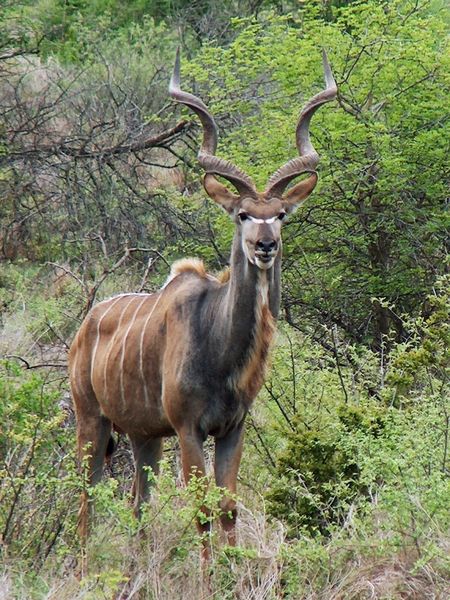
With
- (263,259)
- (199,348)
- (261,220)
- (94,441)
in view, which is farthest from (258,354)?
(94,441)

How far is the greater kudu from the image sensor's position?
16.3ft

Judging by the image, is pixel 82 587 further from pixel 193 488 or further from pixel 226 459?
pixel 226 459

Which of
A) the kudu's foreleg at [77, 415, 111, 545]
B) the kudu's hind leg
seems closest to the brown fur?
the kudu's hind leg

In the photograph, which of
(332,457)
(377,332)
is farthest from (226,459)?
(377,332)

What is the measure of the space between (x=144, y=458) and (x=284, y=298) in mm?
2432

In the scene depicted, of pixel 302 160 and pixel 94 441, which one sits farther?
pixel 94 441

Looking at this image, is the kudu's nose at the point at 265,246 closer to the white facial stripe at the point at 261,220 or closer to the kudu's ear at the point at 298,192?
the white facial stripe at the point at 261,220

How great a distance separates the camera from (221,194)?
5234mm

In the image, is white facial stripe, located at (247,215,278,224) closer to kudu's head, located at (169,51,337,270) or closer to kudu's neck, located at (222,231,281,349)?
kudu's head, located at (169,51,337,270)

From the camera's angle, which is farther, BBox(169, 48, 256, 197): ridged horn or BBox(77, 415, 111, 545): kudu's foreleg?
BBox(77, 415, 111, 545): kudu's foreleg

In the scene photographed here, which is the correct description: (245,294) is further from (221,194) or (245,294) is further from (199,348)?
(221,194)

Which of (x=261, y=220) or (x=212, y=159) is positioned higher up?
(x=212, y=159)

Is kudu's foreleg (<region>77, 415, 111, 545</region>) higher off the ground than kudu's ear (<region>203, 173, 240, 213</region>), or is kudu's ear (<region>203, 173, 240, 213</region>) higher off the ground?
kudu's ear (<region>203, 173, 240, 213</region>)

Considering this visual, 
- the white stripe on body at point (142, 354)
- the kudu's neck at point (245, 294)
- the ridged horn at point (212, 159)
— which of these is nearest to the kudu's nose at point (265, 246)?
the kudu's neck at point (245, 294)
